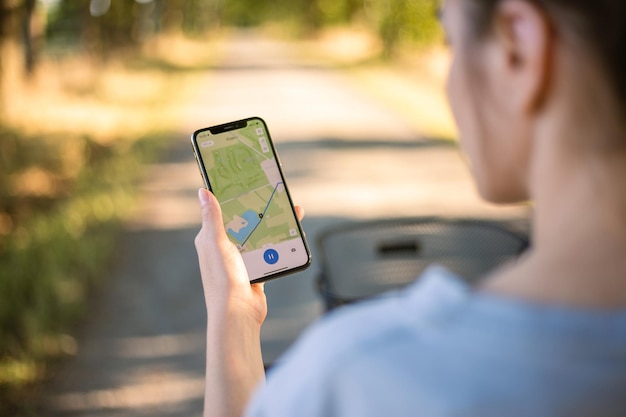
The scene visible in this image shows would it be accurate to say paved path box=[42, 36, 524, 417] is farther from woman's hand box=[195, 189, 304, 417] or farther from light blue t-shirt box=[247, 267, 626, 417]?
light blue t-shirt box=[247, 267, 626, 417]

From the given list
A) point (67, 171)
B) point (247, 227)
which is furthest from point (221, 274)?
point (67, 171)

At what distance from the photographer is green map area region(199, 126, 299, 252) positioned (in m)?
1.70

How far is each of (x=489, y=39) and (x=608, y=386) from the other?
1.14 feet

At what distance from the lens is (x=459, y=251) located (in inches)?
113

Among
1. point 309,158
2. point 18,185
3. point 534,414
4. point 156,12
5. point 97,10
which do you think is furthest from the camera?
point 156,12

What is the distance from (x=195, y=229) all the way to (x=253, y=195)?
5.49 meters

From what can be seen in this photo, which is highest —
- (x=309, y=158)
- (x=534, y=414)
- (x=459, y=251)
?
(x=534, y=414)

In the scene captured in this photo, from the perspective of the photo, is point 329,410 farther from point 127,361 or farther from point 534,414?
point 127,361

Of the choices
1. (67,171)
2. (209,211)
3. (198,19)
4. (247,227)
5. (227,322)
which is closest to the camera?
(227,322)

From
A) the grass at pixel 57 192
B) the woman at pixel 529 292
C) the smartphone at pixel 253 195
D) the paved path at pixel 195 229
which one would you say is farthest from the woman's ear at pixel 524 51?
the grass at pixel 57 192

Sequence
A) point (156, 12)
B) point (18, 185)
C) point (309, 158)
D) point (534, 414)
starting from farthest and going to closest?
1. point (156, 12)
2. point (309, 158)
3. point (18, 185)
4. point (534, 414)

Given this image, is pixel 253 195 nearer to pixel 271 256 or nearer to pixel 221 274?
pixel 271 256

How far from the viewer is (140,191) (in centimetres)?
850

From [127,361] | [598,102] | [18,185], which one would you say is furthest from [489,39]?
[18,185]
